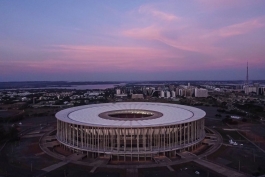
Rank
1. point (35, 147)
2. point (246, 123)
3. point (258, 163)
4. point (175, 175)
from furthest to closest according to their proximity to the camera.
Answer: point (246, 123), point (35, 147), point (258, 163), point (175, 175)

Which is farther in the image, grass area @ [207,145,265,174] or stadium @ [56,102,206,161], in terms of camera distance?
stadium @ [56,102,206,161]

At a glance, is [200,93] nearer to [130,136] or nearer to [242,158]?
[242,158]

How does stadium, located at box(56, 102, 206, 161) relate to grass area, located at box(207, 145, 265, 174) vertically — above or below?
above

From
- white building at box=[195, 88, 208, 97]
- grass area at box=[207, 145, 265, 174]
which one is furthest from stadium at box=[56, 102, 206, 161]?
white building at box=[195, 88, 208, 97]

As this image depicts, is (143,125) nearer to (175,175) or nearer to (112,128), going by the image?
(112,128)

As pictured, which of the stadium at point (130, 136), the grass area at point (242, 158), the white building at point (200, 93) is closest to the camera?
the grass area at point (242, 158)

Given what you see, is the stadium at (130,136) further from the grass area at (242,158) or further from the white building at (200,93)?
the white building at (200,93)

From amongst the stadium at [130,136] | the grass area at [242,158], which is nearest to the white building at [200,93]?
the grass area at [242,158]

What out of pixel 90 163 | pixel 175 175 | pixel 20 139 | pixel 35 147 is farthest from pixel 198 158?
pixel 20 139

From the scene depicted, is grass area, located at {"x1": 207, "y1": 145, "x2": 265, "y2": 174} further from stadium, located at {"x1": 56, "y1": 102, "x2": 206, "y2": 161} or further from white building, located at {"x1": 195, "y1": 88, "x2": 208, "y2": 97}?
white building, located at {"x1": 195, "y1": 88, "x2": 208, "y2": 97}

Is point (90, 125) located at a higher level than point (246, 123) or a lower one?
higher

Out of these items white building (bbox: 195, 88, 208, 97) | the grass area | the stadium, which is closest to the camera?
the grass area
